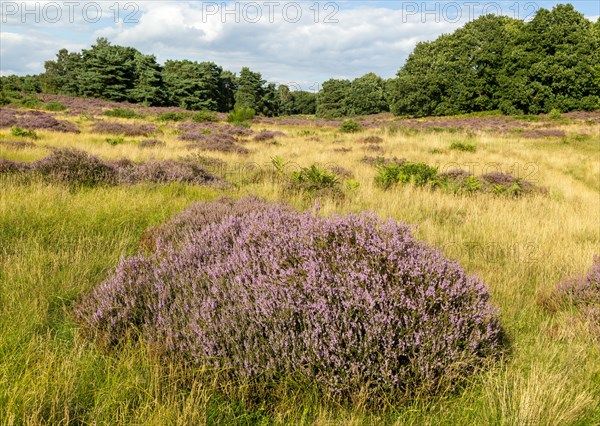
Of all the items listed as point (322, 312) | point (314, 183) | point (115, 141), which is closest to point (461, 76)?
point (115, 141)

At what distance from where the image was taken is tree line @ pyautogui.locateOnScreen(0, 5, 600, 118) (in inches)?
1855

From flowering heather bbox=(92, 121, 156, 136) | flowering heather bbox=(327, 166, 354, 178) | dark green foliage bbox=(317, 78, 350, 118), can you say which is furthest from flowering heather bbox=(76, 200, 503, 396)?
dark green foliage bbox=(317, 78, 350, 118)

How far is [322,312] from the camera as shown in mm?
2291

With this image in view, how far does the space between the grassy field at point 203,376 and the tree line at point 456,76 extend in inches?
1678

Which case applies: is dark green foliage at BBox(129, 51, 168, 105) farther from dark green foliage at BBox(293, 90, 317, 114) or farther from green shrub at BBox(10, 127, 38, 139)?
dark green foliage at BBox(293, 90, 317, 114)

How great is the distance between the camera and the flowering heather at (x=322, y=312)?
7.21 ft

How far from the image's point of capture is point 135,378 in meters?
2.16

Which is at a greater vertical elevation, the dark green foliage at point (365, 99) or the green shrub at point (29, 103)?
the dark green foliage at point (365, 99)

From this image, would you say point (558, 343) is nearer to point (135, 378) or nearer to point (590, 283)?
point (590, 283)

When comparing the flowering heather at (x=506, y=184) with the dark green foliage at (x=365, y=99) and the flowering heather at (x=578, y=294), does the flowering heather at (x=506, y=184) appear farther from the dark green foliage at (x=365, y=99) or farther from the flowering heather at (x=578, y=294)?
the dark green foliage at (x=365, y=99)

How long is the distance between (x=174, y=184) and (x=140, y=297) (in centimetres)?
485

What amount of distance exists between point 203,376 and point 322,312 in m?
0.74

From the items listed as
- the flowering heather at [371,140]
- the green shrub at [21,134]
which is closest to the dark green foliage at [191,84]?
the flowering heather at [371,140]

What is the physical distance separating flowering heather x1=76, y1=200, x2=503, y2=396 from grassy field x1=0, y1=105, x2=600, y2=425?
13 cm
